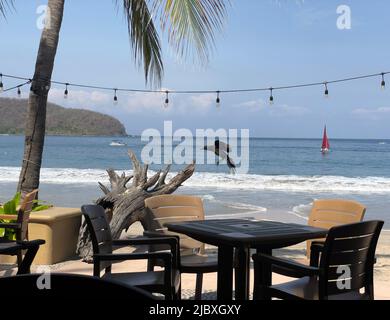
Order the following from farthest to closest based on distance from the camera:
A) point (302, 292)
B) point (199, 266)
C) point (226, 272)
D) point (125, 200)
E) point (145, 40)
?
point (145, 40) < point (125, 200) < point (199, 266) < point (226, 272) < point (302, 292)

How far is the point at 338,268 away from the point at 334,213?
142 cm

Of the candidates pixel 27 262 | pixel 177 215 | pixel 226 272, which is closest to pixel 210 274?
pixel 177 215

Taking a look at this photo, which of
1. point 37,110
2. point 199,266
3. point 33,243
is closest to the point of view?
point 33,243

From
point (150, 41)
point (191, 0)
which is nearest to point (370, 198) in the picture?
point (150, 41)

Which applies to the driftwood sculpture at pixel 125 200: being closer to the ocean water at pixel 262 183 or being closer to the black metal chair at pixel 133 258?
the black metal chair at pixel 133 258

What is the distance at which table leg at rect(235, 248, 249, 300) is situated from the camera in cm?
303

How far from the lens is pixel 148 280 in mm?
3115

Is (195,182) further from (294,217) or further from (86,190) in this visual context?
(294,217)

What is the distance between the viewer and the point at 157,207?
4.13 meters

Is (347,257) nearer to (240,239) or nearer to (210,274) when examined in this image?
(240,239)

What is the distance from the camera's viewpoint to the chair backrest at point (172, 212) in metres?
4.09

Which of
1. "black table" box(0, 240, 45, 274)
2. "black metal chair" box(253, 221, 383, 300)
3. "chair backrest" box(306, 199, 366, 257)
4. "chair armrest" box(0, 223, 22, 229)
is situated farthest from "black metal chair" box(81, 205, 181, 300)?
"chair backrest" box(306, 199, 366, 257)

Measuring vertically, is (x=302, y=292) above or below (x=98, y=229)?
below

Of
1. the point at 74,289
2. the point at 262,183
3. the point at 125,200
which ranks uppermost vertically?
the point at 74,289
